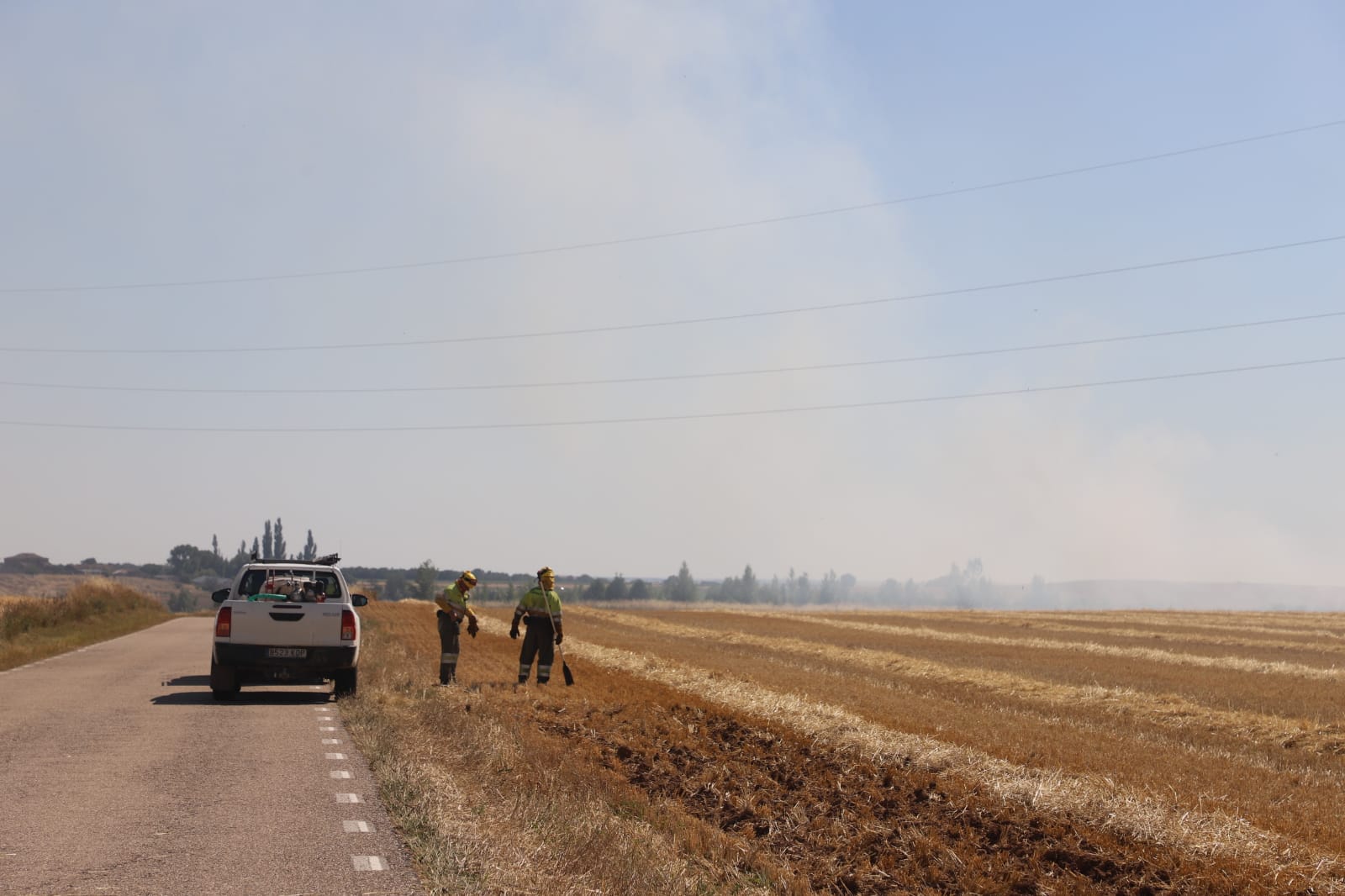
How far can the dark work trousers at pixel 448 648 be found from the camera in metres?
22.0

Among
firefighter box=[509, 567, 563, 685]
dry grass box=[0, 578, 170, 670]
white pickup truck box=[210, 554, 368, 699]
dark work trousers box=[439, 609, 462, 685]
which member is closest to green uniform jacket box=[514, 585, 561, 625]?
firefighter box=[509, 567, 563, 685]

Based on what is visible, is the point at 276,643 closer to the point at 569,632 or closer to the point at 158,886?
the point at 158,886

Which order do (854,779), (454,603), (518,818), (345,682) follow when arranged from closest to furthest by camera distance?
(518,818)
(854,779)
(345,682)
(454,603)

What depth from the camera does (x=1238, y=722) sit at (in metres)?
20.8

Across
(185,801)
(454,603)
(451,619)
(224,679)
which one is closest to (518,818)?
(185,801)

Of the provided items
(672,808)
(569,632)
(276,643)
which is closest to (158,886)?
(672,808)

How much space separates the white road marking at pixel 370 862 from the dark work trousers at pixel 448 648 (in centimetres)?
1326

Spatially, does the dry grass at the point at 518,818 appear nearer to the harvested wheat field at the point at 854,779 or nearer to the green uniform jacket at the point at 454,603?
the harvested wheat field at the point at 854,779

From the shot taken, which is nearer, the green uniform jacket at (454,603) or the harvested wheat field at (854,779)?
the harvested wheat field at (854,779)

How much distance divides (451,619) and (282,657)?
11.6 ft

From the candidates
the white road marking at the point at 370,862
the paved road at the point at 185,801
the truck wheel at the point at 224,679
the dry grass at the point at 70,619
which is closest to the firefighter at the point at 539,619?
the paved road at the point at 185,801

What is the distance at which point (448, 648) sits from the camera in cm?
2203

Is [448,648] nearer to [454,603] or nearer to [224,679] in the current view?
[454,603]

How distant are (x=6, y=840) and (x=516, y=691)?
12.8 meters
